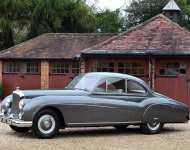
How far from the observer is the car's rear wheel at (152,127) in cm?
1666

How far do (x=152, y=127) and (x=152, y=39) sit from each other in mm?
12847

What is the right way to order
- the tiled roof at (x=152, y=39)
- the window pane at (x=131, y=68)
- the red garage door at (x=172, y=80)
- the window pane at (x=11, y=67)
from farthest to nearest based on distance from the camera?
1. the window pane at (x=11, y=67)
2. the window pane at (x=131, y=68)
3. the tiled roof at (x=152, y=39)
4. the red garage door at (x=172, y=80)

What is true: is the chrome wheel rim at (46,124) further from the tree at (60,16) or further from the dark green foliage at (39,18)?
the tree at (60,16)

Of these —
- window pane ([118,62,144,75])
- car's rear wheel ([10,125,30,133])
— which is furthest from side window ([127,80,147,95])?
window pane ([118,62,144,75])

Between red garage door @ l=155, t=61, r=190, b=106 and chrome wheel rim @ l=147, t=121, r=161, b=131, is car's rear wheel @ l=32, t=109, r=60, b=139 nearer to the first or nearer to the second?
chrome wheel rim @ l=147, t=121, r=161, b=131

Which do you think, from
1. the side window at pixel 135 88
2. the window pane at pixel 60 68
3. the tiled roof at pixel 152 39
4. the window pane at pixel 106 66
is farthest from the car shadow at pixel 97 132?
the window pane at pixel 60 68

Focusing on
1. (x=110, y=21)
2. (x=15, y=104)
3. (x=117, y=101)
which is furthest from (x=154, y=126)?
(x=110, y=21)

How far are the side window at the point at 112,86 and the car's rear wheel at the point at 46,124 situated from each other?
4.84 feet

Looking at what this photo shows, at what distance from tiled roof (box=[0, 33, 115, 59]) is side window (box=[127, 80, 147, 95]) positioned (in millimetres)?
19107

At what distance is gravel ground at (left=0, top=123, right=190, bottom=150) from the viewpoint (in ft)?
44.8

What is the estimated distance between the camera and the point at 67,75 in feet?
119

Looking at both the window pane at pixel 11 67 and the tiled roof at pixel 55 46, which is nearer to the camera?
the tiled roof at pixel 55 46

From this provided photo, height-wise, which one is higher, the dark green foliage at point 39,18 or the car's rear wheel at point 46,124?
the dark green foliage at point 39,18

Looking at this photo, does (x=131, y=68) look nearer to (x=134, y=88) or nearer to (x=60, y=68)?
(x=60, y=68)
